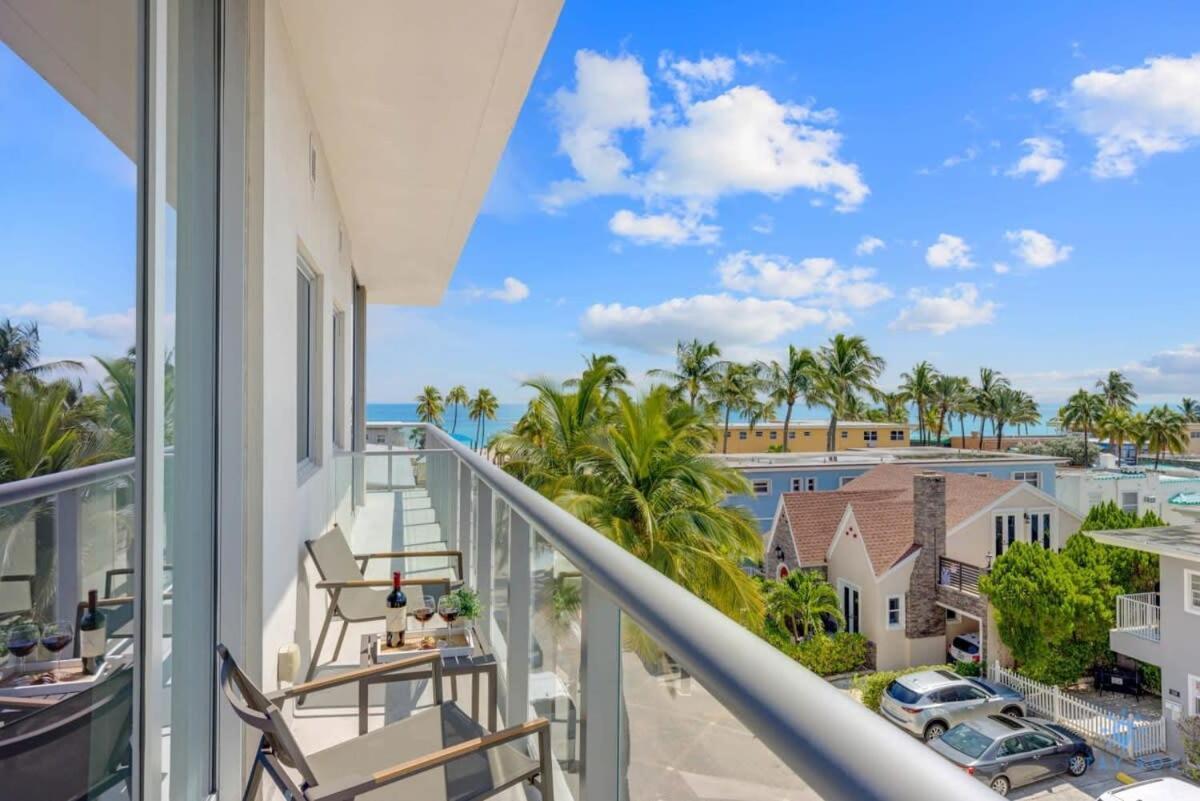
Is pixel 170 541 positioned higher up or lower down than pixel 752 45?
lower down

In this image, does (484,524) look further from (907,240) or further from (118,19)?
(907,240)

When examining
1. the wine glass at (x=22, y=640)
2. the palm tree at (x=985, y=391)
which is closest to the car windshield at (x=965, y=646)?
the wine glass at (x=22, y=640)

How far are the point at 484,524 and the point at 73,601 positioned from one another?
6.13ft

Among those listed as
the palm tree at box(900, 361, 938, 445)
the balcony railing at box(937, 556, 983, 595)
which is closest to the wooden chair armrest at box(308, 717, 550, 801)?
the balcony railing at box(937, 556, 983, 595)

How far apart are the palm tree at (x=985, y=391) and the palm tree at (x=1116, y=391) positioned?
20.2ft

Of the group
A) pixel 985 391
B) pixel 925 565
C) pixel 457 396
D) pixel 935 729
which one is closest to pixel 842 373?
pixel 985 391

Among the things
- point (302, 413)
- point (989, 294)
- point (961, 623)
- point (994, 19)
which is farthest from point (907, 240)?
point (302, 413)

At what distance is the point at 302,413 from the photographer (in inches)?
164

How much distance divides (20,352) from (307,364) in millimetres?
3427

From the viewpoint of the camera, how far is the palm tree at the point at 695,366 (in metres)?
39.7

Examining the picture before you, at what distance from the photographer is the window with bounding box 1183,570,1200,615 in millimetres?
14859

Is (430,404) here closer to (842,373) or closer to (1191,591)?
(842,373)

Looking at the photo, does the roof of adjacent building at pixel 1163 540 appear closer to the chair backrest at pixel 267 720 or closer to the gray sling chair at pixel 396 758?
the gray sling chair at pixel 396 758

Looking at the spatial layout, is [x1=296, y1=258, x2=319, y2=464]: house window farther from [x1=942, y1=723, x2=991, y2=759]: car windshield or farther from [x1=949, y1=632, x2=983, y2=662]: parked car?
[x1=949, y1=632, x2=983, y2=662]: parked car
